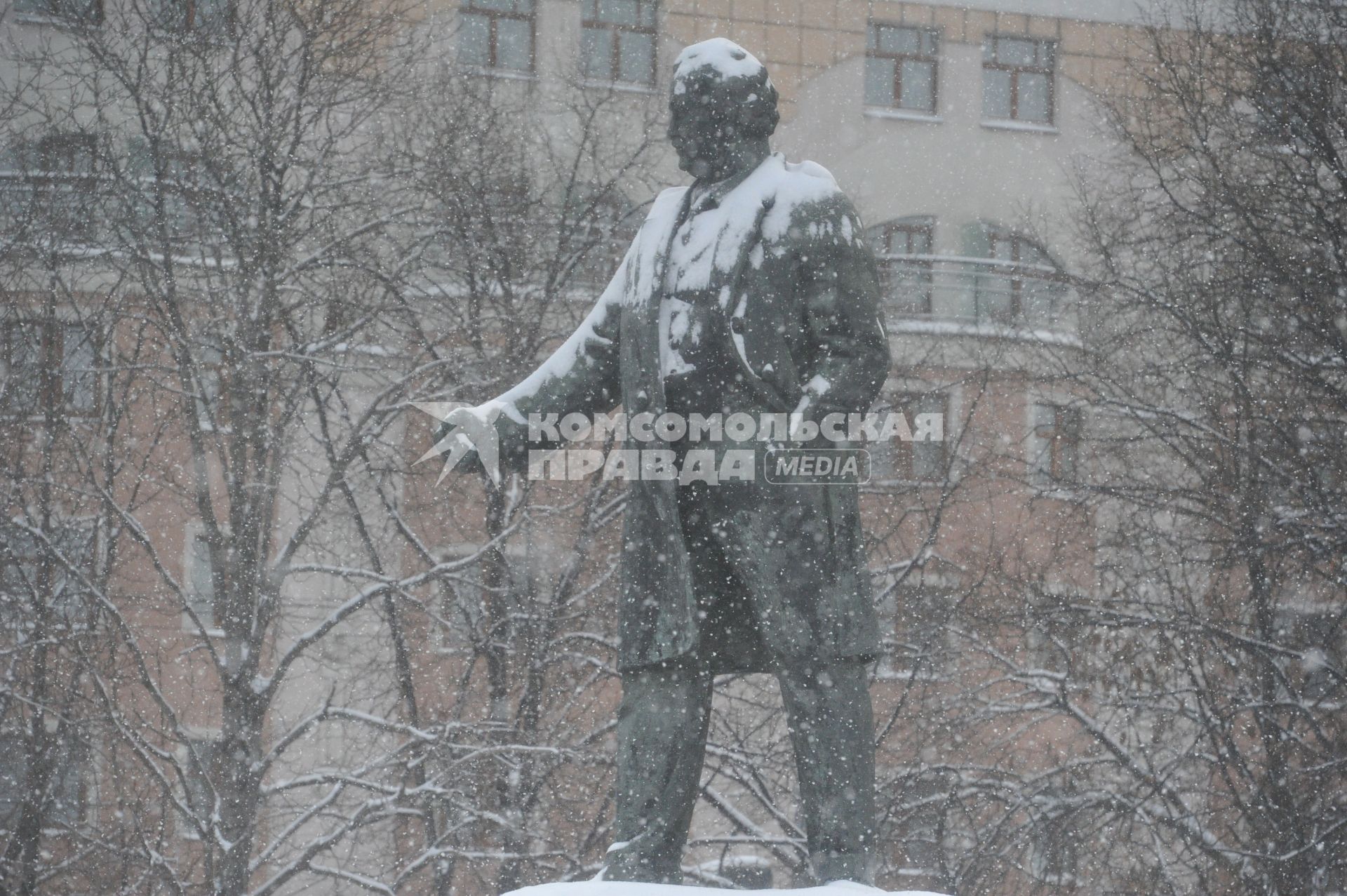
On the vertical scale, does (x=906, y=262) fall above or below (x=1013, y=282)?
above

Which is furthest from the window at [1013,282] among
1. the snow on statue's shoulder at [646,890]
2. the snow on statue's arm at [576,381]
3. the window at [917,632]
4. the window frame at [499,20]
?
the snow on statue's shoulder at [646,890]

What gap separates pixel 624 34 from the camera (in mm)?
20781

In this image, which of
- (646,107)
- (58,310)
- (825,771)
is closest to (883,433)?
(646,107)

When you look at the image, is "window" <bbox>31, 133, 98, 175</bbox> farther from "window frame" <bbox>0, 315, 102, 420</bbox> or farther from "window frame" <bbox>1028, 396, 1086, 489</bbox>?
"window frame" <bbox>1028, 396, 1086, 489</bbox>

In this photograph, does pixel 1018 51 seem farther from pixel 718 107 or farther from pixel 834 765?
pixel 834 765

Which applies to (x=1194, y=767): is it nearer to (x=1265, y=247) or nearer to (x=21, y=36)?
(x=1265, y=247)

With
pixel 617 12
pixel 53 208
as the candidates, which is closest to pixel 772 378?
pixel 53 208

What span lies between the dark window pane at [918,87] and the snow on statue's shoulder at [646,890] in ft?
64.4

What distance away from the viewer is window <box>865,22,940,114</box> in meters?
23.0

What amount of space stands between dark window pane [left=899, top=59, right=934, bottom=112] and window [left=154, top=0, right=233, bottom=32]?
9.95 metres

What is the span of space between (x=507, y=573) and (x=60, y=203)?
14.7ft

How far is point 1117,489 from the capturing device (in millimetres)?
14633

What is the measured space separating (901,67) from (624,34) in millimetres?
4039

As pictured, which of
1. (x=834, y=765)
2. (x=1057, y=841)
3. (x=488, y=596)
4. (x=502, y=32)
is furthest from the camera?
(x=502, y=32)
